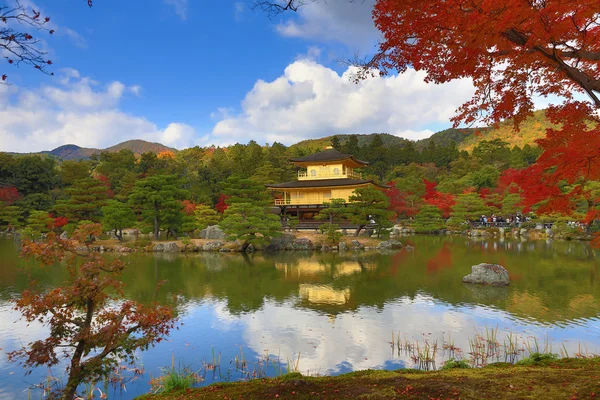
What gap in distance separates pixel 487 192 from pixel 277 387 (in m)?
36.6

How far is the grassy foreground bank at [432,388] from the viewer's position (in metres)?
3.21

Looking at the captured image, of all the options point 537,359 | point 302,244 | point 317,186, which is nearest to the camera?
point 537,359

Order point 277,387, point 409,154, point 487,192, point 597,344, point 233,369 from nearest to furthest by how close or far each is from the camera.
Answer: point 277,387
point 233,369
point 597,344
point 487,192
point 409,154

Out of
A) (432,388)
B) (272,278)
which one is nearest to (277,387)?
(432,388)

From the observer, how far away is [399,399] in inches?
126

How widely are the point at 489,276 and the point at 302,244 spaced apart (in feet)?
36.7

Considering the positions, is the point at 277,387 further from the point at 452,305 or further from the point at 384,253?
the point at 384,253

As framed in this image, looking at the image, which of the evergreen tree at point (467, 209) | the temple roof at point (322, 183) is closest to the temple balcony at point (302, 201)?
the temple roof at point (322, 183)

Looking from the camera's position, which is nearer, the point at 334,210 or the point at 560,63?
the point at 560,63

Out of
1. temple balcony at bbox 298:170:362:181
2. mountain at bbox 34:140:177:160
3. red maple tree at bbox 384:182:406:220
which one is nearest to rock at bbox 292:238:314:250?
temple balcony at bbox 298:170:362:181

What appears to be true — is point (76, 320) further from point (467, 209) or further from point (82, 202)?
point (467, 209)

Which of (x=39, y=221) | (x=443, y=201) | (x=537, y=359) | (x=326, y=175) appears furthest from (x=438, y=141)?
(x=537, y=359)

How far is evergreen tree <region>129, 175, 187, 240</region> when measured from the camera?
70.7 feet

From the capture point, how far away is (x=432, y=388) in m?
3.37
